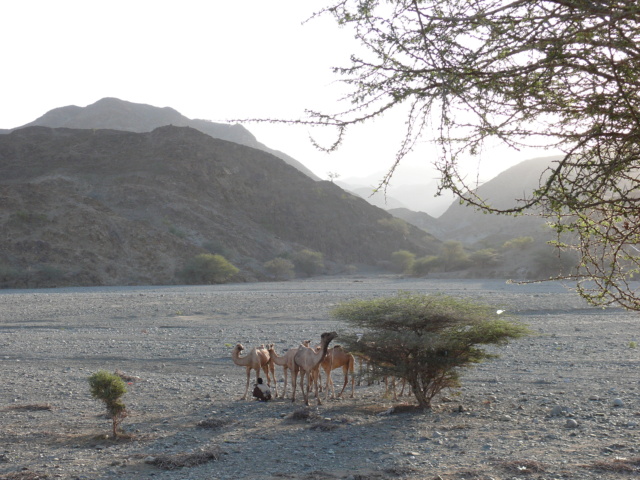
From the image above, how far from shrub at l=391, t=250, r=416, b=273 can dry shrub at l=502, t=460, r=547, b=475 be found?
5976 centimetres

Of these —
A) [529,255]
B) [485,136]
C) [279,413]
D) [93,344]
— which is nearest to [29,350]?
[93,344]

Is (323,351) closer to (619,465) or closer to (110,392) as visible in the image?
(110,392)

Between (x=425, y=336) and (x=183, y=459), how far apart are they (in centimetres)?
380

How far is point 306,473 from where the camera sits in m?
6.63

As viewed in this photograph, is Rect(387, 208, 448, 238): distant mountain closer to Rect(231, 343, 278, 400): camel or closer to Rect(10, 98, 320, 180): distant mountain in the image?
Rect(10, 98, 320, 180): distant mountain

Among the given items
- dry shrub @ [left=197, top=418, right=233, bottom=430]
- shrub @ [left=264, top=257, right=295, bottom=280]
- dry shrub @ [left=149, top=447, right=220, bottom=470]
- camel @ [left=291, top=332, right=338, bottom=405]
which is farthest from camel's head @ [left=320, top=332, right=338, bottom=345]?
shrub @ [left=264, top=257, right=295, bottom=280]

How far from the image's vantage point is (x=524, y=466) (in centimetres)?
663

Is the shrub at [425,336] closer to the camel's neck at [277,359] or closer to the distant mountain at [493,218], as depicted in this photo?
the camel's neck at [277,359]

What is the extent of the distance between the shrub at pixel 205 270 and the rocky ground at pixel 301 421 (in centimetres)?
3231

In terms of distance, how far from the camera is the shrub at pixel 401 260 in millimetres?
68000

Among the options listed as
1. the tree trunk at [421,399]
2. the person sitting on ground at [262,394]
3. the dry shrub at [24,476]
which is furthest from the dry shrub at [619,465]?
the dry shrub at [24,476]

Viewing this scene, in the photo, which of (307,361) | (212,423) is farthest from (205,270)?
(212,423)

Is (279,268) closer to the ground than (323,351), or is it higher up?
higher up

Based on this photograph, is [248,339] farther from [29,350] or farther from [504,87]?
[504,87]
